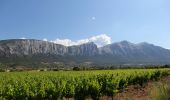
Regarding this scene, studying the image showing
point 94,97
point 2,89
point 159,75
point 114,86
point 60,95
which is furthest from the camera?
point 159,75

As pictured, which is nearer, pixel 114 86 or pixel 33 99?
pixel 33 99

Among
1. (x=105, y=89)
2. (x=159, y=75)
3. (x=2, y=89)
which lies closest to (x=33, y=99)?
(x=2, y=89)

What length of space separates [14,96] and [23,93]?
1.86 feet

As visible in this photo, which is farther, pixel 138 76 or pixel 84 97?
pixel 138 76

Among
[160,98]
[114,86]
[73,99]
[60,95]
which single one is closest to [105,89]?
[114,86]

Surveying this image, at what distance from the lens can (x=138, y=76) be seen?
127 feet

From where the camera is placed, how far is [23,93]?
57.4 feet

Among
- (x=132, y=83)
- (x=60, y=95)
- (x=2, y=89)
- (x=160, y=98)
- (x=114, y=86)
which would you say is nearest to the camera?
(x=160, y=98)

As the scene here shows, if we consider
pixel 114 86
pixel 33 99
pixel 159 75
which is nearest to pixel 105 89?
pixel 114 86

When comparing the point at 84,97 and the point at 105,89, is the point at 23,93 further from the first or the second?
the point at 105,89

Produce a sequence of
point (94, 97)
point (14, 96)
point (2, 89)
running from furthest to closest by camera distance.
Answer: point (94, 97)
point (2, 89)
point (14, 96)

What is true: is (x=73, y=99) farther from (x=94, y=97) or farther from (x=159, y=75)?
(x=159, y=75)

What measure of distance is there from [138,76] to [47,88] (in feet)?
71.6

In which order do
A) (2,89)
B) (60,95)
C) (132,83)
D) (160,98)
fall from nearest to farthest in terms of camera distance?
(160,98), (2,89), (60,95), (132,83)
